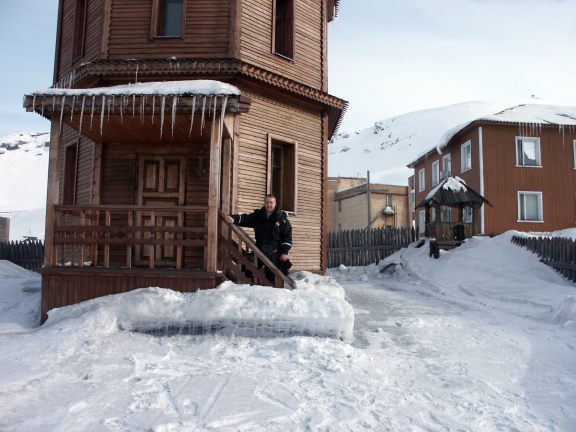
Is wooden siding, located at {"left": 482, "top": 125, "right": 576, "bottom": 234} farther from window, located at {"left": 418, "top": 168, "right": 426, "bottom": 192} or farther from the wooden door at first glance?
the wooden door

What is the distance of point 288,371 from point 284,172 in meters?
6.41

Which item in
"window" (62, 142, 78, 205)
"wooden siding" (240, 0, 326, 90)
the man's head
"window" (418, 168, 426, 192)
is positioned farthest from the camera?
"window" (418, 168, 426, 192)

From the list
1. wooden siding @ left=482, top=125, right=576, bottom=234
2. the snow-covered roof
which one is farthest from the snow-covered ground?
wooden siding @ left=482, top=125, right=576, bottom=234

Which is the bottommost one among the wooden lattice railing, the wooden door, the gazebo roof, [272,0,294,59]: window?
the wooden lattice railing

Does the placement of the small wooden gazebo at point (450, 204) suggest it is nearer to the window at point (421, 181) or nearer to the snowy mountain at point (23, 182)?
the window at point (421, 181)

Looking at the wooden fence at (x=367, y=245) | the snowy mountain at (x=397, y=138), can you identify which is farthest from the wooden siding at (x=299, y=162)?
the snowy mountain at (x=397, y=138)

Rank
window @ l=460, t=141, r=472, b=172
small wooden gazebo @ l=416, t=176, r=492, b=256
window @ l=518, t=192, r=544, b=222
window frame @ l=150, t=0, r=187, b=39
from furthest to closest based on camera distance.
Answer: window @ l=460, t=141, r=472, b=172, window @ l=518, t=192, r=544, b=222, small wooden gazebo @ l=416, t=176, r=492, b=256, window frame @ l=150, t=0, r=187, b=39

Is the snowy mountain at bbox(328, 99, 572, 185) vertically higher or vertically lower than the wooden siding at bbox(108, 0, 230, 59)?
higher

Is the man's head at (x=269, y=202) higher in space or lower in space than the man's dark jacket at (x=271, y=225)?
higher

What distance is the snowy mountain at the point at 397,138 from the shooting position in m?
87.7

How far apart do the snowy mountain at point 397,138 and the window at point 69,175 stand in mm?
70687

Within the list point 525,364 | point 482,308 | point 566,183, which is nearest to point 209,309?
point 525,364

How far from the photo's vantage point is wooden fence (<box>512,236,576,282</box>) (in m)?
9.68

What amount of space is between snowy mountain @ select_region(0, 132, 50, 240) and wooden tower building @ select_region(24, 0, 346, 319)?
35190 mm
